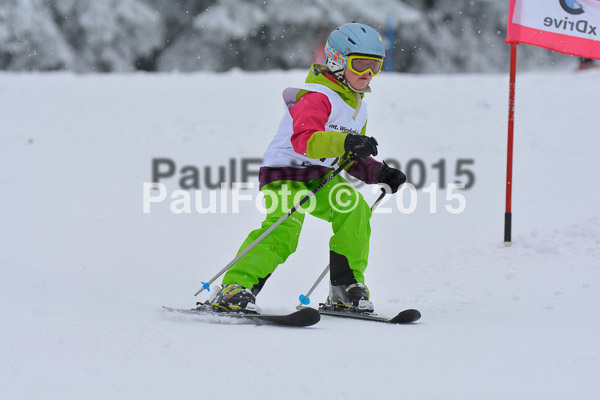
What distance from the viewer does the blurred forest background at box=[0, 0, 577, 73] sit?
19.0 meters

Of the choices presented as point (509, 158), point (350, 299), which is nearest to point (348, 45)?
point (350, 299)

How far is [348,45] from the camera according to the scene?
4.11m

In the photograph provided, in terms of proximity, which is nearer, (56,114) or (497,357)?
(497,357)

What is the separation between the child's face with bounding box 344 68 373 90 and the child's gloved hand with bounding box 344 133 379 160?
493 mm

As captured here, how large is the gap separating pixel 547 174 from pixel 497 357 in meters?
4.98

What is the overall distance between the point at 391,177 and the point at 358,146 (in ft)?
2.47

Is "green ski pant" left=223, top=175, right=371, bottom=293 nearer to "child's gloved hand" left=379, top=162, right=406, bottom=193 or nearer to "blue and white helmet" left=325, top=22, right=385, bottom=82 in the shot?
"child's gloved hand" left=379, top=162, right=406, bottom=193

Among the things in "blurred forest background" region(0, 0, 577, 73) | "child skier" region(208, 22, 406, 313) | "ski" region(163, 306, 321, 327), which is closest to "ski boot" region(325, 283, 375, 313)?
"child skier" region(208, 22, 406, 313)

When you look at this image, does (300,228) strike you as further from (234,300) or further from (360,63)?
(360,63)

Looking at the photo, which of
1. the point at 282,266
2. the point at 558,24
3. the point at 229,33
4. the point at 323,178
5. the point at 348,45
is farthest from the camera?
the point at 229,33

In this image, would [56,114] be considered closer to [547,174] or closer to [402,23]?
[547,174]

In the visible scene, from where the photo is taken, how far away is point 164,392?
259cm

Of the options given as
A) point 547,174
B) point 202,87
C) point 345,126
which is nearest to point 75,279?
point 345,126

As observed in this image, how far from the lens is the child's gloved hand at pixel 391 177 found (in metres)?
4.42
